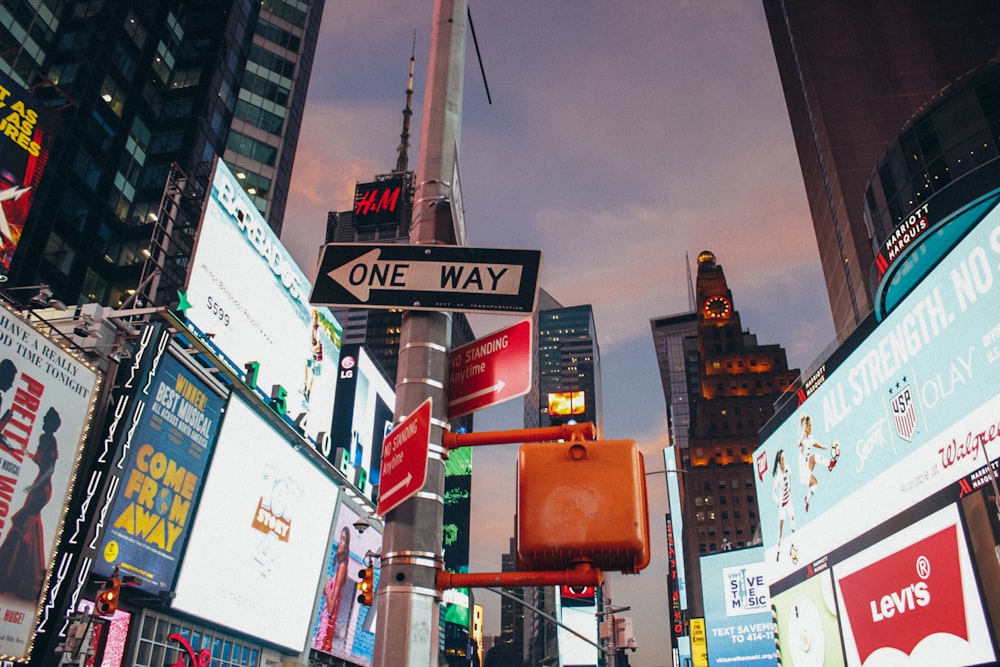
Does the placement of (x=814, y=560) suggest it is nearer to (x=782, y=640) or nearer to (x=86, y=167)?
(x=782, y=640)

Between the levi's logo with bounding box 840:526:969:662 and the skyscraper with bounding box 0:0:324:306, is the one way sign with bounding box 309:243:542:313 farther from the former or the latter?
the skyscraper with bounding box 0:0:324:306

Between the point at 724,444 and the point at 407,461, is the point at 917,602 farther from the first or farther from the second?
the point at 724,444

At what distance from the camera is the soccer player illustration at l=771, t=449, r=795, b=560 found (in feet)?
87.5

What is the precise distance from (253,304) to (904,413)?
92.1ft

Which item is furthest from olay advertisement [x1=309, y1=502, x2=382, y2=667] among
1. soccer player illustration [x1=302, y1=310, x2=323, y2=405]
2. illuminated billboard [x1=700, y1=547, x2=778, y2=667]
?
illuminated billboard [x1=700, y1=547, x2=778, y2=667]

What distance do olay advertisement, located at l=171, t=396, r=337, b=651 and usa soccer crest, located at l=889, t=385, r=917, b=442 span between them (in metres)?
23.6

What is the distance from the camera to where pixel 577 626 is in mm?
113438

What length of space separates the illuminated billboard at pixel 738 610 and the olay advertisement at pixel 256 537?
23.4m

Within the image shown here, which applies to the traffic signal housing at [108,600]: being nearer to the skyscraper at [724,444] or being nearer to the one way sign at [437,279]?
the one way sign at [437,279]

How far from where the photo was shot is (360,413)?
5338cm

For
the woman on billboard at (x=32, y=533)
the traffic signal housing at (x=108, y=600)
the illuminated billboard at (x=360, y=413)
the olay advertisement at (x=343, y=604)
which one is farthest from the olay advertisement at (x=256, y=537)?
the illuminated billboard at (x=360, y=413)

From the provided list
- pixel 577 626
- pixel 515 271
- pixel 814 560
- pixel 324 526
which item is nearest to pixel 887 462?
pixel 814 560

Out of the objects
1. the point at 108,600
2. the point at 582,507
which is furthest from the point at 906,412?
the point at 108,600

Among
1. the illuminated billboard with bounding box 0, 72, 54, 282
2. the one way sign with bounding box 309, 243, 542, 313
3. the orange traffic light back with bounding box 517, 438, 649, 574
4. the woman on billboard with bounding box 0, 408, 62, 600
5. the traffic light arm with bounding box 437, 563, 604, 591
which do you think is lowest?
the traffic light arm with bounding box 437, 563, 604, 591
